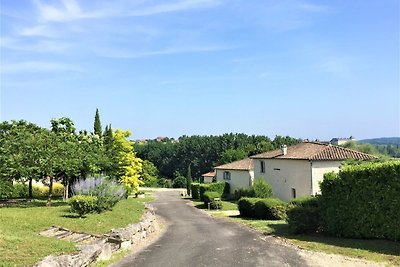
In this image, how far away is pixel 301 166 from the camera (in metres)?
37.2

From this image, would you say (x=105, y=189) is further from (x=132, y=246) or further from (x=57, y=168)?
(x=132, y=246)

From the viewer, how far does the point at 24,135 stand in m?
26.9

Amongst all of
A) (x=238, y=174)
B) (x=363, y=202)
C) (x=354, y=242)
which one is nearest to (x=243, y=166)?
(x=238, y=174)

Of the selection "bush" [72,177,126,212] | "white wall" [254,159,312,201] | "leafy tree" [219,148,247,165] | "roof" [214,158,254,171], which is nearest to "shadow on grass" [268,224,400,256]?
"bush" [72,177,126,212]

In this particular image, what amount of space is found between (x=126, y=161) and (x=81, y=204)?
28088mm

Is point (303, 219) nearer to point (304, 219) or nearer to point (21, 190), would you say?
point (304, 219)

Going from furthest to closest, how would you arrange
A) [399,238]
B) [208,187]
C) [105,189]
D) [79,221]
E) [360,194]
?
[208,187] < [105,189] < [79,221] < [360,194] < [399,238]

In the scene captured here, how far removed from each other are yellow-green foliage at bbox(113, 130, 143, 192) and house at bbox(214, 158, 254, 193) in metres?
12.9

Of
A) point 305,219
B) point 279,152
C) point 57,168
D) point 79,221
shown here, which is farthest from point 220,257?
point 279,152

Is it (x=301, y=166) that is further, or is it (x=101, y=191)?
(x=301, y=166)

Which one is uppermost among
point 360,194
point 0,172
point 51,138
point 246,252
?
point 51,138

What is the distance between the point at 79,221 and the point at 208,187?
34151 millimetres

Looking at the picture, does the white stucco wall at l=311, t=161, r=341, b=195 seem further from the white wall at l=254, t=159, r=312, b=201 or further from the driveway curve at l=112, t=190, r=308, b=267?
the driveway curve at l=112, t=190, r=308, b=267

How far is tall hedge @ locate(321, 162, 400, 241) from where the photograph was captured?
54.2ft
